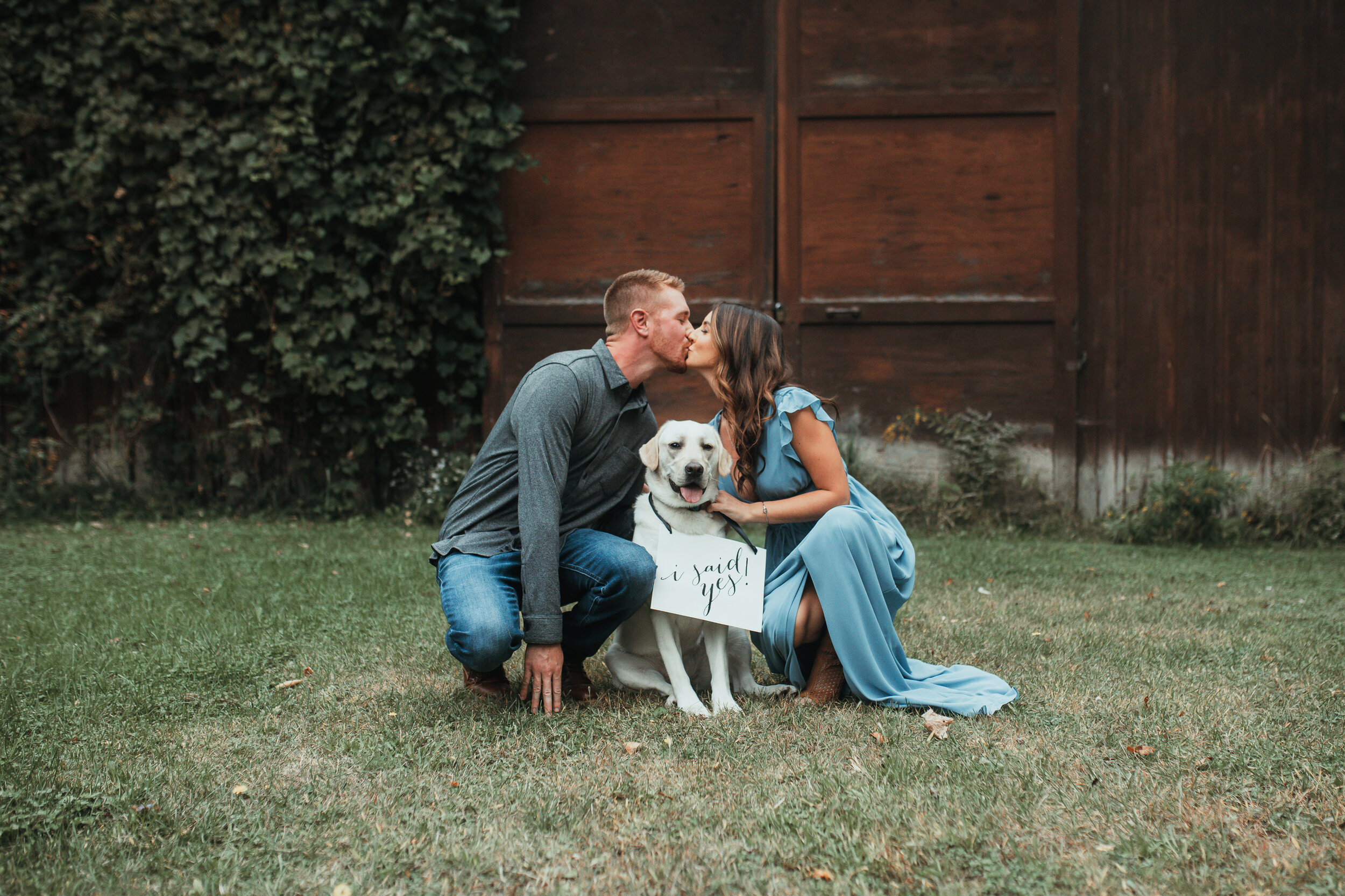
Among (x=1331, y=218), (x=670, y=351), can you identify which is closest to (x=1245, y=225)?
(x=1331, y=218)

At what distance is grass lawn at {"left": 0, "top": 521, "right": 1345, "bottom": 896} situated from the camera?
1.96m

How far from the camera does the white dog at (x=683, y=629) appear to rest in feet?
9.83

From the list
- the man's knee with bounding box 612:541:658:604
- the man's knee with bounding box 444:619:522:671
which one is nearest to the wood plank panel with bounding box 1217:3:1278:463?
the man's knee with bounding box 612:541:658:604

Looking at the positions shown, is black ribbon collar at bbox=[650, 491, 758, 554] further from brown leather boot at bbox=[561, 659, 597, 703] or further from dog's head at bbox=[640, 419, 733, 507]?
brown leather boot at bbox=[561, 659, 597, 703]

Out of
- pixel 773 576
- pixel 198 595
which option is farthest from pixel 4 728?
pixel 773 576

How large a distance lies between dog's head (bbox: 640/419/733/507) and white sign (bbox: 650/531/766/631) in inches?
5.4

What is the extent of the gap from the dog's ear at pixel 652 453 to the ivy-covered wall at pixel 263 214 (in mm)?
4100

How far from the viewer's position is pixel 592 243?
7.16m

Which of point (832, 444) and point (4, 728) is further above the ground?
point (832, 444)

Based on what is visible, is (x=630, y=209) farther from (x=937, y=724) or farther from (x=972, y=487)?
(x=937, y=724)

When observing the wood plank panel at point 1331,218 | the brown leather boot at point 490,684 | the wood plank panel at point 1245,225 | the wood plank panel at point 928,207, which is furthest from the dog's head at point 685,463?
the wood plank panel at point 1331,218

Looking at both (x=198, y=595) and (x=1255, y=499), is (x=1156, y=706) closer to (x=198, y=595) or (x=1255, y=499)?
(x=198, y=595)

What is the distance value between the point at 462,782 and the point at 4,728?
145 cm

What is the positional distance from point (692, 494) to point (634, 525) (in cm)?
36
